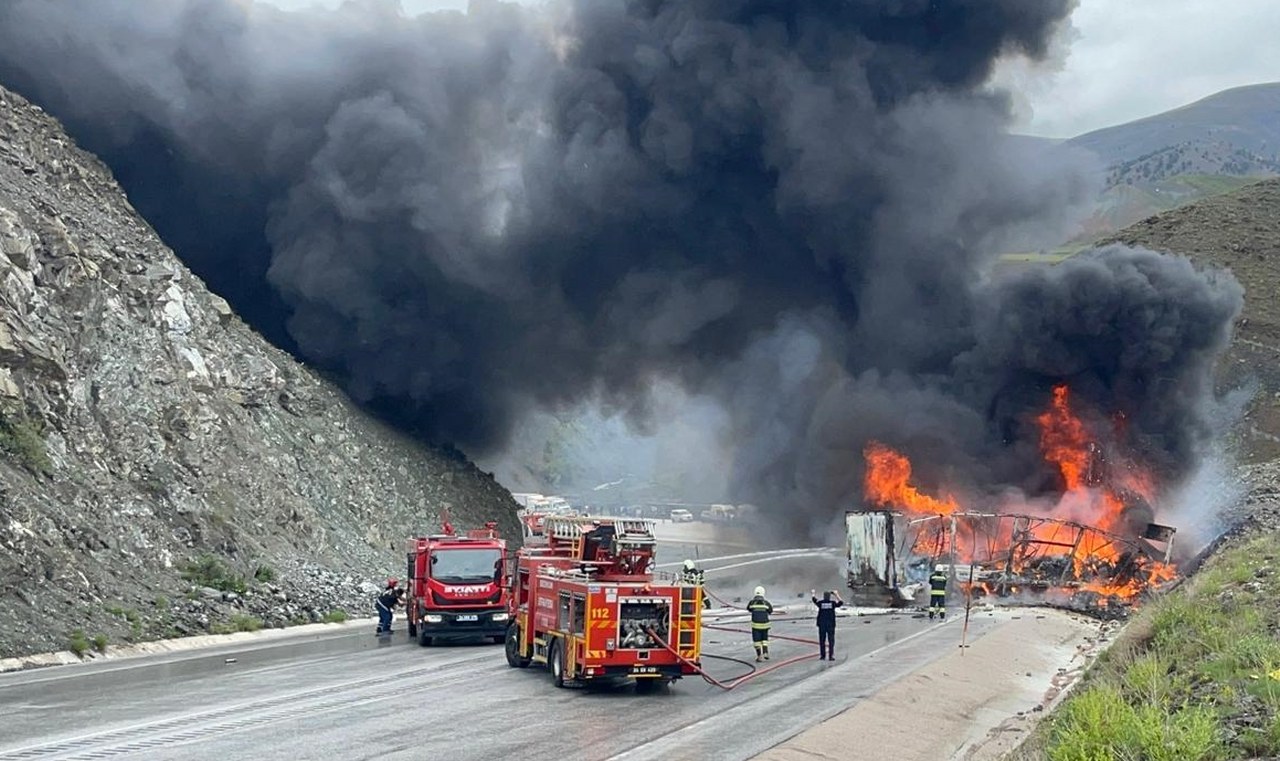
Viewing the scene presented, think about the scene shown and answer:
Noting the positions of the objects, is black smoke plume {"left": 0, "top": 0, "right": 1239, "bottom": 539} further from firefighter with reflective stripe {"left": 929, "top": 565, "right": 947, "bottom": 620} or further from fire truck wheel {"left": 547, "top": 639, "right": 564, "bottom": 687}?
fire truck wheel {"left": 547, "top": 639, "right": 564, "bottom": 687}

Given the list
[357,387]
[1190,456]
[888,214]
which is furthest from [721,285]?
[1190,456]

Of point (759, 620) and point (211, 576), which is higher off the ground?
point (211, 576)

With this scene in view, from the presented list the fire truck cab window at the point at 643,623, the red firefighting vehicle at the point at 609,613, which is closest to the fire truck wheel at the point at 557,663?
the red firefighting vehicle at the point at 609,613

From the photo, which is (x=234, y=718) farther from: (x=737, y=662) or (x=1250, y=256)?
(x=1250, y=256)

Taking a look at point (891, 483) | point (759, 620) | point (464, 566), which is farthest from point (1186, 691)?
point (891, 483)

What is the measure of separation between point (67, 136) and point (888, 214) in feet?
91.4

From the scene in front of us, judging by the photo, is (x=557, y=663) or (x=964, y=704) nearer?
(x=964, y=704)

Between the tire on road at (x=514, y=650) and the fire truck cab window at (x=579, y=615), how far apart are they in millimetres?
2977

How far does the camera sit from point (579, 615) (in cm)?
2014

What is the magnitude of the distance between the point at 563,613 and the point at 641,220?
1219 inches

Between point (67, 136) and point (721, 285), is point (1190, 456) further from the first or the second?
point (67, 136)

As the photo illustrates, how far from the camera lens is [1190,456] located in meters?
46.2

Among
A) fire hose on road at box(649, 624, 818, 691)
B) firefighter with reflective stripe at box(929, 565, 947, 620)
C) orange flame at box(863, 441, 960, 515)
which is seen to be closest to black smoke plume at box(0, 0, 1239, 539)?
orange flame at box(863, 441, 960, 515)

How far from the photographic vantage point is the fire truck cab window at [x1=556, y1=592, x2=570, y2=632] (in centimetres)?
2066
